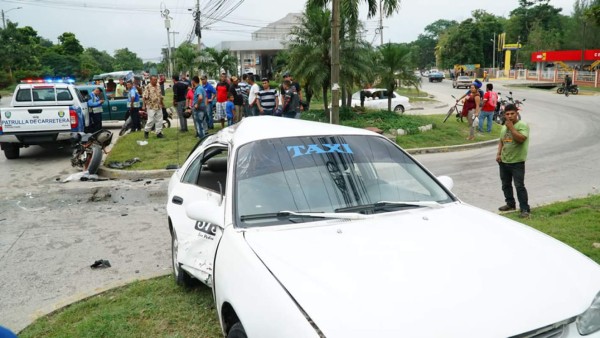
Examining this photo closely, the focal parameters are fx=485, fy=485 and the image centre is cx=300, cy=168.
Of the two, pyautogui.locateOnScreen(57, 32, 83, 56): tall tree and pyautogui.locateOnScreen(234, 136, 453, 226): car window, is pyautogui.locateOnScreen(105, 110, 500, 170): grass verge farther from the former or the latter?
pyautogui.locateOnScreen(57, 32, 83, 56): tall tree

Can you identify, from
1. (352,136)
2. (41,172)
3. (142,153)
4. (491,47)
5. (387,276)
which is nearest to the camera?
(387,276)

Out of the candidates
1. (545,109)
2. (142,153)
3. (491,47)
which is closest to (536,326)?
(142,153)

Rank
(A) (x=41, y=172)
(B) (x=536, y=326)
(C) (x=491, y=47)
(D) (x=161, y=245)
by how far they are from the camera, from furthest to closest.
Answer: (C) (x=491, y=47), (A) (x=41, y=172), (D) (x=161, y=245), (B) (x=536, y=326)

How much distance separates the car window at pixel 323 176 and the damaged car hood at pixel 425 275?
0.29 m

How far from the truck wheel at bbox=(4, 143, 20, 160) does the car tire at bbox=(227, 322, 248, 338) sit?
42.4ft

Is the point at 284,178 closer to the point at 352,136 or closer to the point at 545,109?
the point at 352,136

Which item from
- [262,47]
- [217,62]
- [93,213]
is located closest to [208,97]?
[93,213]

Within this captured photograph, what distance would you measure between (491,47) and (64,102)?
100400mm

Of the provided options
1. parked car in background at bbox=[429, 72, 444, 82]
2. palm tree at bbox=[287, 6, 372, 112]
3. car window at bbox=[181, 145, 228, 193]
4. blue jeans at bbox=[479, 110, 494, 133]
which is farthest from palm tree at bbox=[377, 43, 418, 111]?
parked car in background at bbox=[429, 72, 444, 82]

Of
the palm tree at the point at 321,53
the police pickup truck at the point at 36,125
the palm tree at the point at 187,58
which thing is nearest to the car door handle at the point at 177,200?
the police pickup truck at the point at 36,125

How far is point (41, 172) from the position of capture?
11.8 metres

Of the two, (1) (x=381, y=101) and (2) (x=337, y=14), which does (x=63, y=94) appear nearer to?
(2) (x=337, y=14)

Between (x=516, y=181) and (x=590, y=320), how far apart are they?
5.20 meters

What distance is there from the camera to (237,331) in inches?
102
